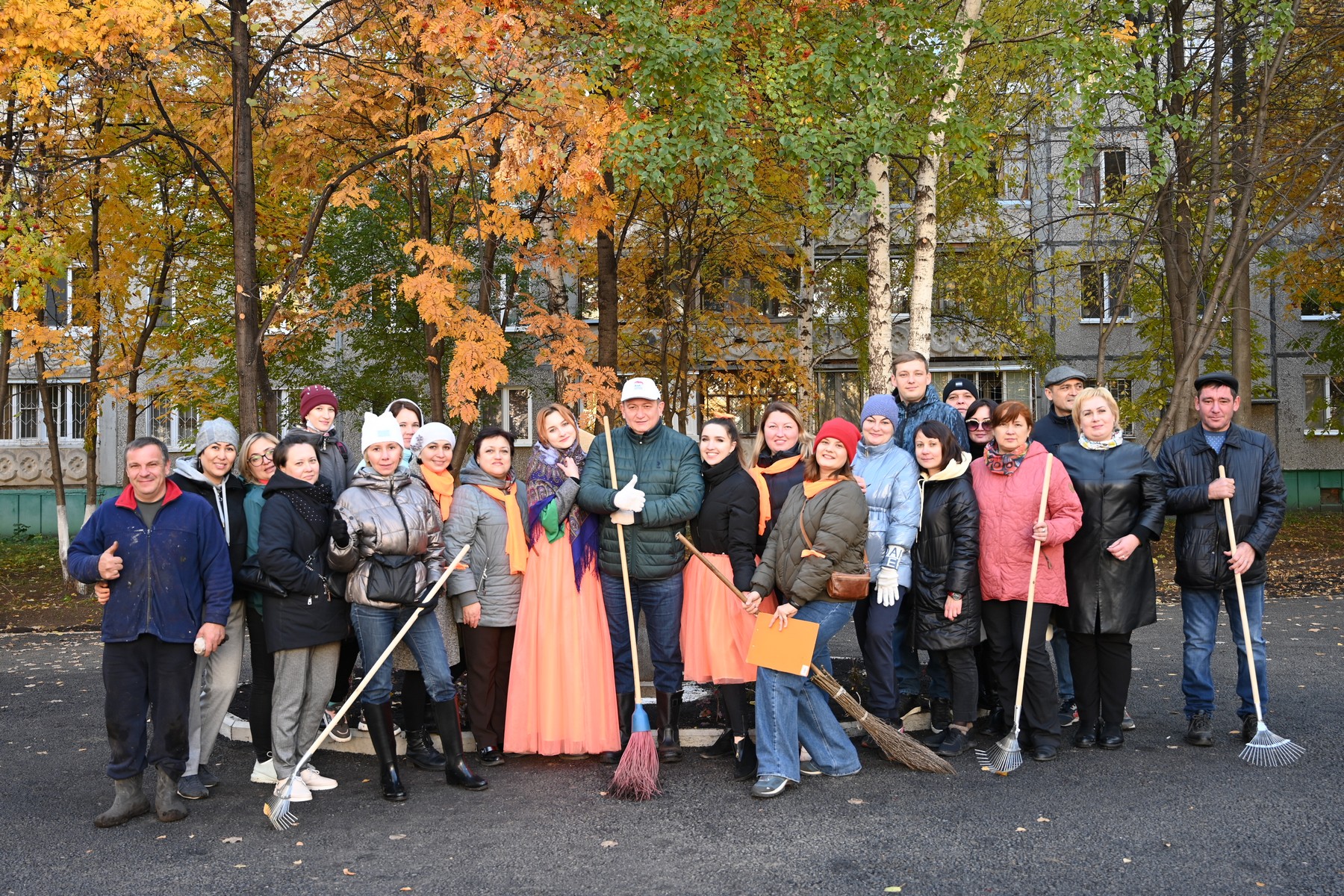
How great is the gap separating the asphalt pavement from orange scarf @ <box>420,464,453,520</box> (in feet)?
4.89

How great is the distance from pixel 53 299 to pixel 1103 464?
24.7 m

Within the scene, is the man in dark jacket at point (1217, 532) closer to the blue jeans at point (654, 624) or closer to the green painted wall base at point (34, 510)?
the blue jeans at point (654, 624)

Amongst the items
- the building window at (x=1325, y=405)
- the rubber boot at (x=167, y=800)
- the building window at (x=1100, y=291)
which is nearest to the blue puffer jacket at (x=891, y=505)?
the rubber boot at (x=167, y=800)

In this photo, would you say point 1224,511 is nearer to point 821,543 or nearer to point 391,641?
point 821,543

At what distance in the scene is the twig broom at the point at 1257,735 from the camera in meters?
5.65

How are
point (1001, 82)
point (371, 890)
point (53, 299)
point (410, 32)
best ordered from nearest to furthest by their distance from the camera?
1. point (371, 890)
2. point (410, 32)
3. point (1001, 82)
4. point (53, 299)

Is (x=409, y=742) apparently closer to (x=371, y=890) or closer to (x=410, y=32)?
(x=371, y=890)

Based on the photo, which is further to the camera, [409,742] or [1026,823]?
[409,742]

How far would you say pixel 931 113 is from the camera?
455 inches

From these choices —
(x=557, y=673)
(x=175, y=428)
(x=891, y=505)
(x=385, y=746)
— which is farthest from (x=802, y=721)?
(x=175, y=428)

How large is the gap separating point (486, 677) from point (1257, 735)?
4.25 meters

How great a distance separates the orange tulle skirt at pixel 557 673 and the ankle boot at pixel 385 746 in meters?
0.72

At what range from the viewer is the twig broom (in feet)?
18.5

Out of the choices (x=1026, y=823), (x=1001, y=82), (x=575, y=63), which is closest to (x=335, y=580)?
(x=1026, y=823)
